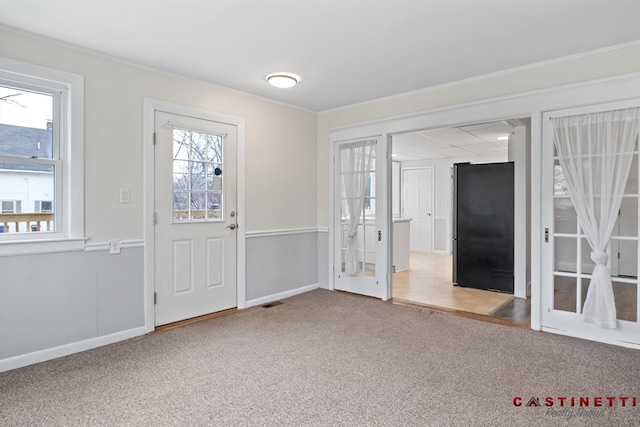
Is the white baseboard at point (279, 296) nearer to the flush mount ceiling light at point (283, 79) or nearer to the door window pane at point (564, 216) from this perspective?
the flush mount ceiling light at point (283, 79)

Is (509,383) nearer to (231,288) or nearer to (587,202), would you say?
(587,202)

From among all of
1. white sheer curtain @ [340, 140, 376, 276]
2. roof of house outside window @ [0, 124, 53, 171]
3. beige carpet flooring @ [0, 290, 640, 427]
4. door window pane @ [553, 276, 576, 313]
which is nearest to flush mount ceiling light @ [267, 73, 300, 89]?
white sheer curtain @ [340, 140, 376, 276]

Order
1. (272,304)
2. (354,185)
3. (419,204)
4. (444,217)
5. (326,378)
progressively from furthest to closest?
(419,204) → (444,217) → (354,185) → (272,304) → (326,378)

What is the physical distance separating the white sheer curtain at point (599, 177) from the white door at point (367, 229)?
1.96m

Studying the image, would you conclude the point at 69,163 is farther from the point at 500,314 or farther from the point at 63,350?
the point at 500,314

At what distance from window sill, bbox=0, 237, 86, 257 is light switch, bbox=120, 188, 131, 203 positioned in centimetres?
46

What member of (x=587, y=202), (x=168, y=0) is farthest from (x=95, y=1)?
(x=587, y=202)

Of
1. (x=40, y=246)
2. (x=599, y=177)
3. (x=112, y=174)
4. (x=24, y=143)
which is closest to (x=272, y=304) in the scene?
(x=112, y=174)

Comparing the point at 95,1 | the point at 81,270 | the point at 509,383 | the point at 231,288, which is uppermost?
the point at 95,1

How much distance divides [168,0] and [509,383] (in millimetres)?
3336

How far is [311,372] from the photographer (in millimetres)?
2666

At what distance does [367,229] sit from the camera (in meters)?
4.92

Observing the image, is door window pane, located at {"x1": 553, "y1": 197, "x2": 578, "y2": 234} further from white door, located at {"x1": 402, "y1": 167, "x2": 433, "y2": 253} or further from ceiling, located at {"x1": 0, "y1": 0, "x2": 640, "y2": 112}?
white door, located at {"x1": 402, "y1": 167, "x2": 433, "y2": 253}

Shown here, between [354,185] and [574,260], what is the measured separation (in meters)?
2.52
